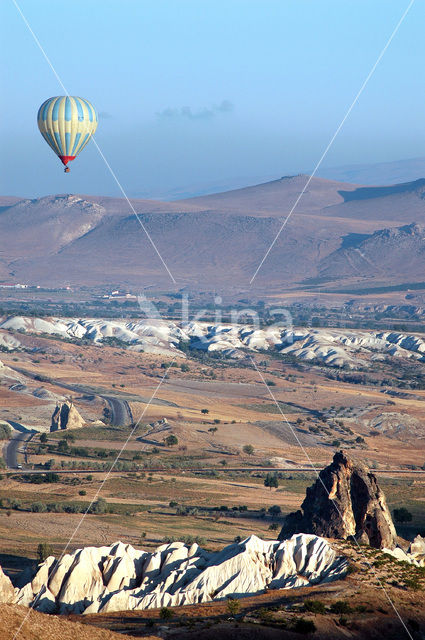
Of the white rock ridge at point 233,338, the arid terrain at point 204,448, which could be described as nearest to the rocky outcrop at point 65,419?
the arid terrain at point 204,448

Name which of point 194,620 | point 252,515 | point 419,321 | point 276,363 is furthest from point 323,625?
point 419,321

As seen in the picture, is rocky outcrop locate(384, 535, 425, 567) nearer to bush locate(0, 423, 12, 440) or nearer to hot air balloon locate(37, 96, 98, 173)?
hot air balloon locate(37, 96, 98, 173)

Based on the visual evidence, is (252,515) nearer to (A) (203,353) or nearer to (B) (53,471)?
(B) (53,471)

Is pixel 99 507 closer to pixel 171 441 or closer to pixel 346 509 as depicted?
pixel 346 509

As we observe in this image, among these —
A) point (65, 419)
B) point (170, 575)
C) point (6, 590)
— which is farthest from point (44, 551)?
point (65, 419)

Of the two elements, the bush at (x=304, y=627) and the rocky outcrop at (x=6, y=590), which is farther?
the rocky outcrop at (x=6, y=590)

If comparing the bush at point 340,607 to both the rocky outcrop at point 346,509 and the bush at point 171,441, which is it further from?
the bush at point 171,441
